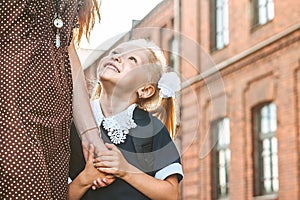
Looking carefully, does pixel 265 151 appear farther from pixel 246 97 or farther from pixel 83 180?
pixel 83 180

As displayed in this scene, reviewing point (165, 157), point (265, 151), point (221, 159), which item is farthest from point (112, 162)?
point (221, 159)

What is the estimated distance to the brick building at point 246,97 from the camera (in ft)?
32.3

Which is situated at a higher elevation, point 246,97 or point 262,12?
point 262,12

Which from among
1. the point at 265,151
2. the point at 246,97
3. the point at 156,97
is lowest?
the point at 156,97

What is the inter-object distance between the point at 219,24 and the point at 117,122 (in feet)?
35.6

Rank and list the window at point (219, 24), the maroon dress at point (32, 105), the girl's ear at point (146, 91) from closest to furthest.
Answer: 1. the maroon dress at point (32, 105)
2. the girl's ear at point (146, 91)
3. the window at point (219, 24)

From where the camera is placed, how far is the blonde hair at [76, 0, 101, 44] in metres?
1.59

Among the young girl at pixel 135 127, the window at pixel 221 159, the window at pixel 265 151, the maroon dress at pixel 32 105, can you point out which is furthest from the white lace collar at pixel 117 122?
the window at pixel 221 159

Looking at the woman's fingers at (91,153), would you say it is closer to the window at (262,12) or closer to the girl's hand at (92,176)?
the girl's hand at (92,176)

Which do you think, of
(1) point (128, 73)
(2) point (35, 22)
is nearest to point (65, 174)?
(2) point (35, 22)

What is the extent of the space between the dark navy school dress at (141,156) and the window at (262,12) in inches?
352

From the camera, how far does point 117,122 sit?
1.69 meters

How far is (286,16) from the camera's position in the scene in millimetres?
10008

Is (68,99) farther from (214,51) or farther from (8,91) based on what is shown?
(214,51)
